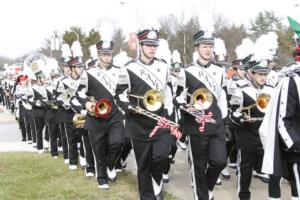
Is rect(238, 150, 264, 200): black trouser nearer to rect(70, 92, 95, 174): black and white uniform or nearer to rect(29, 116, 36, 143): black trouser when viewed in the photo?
rect(70, 92, 95, 174): black and white uniform

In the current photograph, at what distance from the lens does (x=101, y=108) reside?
838 cm

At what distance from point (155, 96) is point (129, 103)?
363 mm

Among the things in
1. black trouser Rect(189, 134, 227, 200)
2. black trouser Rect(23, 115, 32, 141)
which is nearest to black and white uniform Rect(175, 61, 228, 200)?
black trouser Rect(189, 134, 227, 200)

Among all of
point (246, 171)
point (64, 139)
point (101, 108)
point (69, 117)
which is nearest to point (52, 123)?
point (64, 139)

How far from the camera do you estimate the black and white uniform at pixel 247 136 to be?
6.89m

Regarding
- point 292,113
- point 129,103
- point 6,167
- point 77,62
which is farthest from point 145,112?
point 6,167

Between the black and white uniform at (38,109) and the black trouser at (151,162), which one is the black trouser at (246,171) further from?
the black and white uniform at (38,109)

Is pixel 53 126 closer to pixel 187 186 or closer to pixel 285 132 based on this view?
pixel 187 186

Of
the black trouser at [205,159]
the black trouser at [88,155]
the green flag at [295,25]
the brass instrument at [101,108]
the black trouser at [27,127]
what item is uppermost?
the green flag at [295,25]

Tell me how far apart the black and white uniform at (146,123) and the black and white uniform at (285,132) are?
224cm

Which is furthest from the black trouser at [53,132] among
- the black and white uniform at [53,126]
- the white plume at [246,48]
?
the white plume at [246,48]

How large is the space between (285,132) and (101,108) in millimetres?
4371

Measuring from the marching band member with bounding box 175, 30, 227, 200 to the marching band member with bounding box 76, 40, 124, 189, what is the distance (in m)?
1.99

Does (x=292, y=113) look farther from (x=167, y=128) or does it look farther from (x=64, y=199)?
(x=64, y=199)
